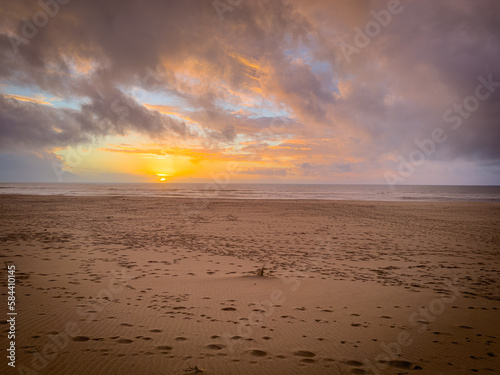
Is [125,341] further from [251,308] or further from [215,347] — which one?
[251,308]

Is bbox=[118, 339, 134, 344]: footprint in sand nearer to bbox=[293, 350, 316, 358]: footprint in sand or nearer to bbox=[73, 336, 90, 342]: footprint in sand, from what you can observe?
bbox=[73, 336, 90, 342]: footprint in sand

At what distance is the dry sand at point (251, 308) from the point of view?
14.3ft

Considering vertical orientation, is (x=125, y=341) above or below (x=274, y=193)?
below

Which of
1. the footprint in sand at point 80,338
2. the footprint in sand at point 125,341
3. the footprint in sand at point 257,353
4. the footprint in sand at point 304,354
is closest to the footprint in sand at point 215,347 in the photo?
the footprint in sand at point 257,353

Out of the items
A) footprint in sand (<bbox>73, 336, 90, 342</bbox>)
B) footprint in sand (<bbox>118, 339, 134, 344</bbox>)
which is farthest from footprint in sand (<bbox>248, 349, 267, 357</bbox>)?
footprint in sand (<bbox>73, 336, 90, 342</bbox>)

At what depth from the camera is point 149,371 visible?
4.02 m

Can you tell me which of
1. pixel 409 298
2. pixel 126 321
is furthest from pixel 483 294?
pixel 126 321

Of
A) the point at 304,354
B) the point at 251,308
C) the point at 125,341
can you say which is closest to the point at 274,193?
the point at 251,308

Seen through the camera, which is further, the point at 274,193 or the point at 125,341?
the point at 274,193

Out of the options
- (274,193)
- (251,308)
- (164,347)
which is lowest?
(251,308)

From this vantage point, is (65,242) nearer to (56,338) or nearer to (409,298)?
(56,338)

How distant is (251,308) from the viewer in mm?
6375

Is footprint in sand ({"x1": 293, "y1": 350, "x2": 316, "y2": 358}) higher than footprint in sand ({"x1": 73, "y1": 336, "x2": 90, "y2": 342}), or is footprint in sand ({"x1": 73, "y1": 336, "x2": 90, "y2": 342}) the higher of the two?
footprint in sand ({"x1": 73, "y1": 336, "x2": 90, "y2": 342})

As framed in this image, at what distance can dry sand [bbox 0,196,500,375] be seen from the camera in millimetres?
4363
